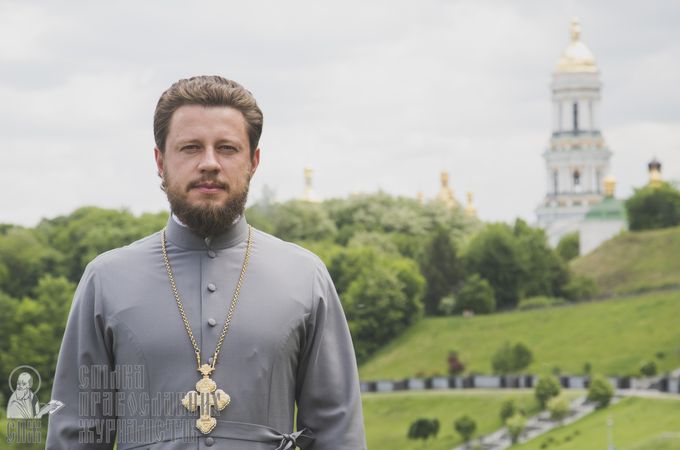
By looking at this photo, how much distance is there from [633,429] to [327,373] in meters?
45.6

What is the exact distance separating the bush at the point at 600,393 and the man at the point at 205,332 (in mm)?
50701

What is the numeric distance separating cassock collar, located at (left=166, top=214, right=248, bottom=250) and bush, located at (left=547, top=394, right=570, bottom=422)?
48915 millimetres

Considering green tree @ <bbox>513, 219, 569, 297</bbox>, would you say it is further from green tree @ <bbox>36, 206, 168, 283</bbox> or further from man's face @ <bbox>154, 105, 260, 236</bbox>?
man's face @ <bbox>154, 105, 260, 236</bbox>

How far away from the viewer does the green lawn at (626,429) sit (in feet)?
156

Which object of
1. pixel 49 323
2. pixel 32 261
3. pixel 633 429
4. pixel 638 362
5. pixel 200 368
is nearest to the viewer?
pixel 200 368

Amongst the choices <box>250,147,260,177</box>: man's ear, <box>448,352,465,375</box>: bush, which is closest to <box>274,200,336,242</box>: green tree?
<box>448,352,465,375</box>: bush

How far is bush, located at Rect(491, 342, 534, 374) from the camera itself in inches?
2613

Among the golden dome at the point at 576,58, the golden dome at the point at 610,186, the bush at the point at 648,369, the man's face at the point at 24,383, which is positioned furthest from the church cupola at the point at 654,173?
the man's face at the point at 24,383

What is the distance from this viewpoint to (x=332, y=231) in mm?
97750

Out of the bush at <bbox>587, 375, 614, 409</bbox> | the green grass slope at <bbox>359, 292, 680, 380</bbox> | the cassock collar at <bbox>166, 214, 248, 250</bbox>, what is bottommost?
the bush at <bbox>587, 375, 614, 409</bbox>

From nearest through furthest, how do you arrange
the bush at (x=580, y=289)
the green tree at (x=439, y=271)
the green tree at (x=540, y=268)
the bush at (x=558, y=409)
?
the bush at (x=558, y=409)
the bush at (x=580, y=289)
the green tree at (x=540, y=268)
the green tree at (x=439, y=271)

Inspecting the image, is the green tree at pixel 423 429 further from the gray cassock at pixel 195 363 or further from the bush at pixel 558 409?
the gray cassock at pixel 195 363

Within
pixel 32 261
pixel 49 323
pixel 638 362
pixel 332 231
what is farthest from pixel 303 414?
pixel 332 231

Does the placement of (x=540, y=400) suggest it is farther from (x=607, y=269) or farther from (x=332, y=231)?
(x=332, y=231)
